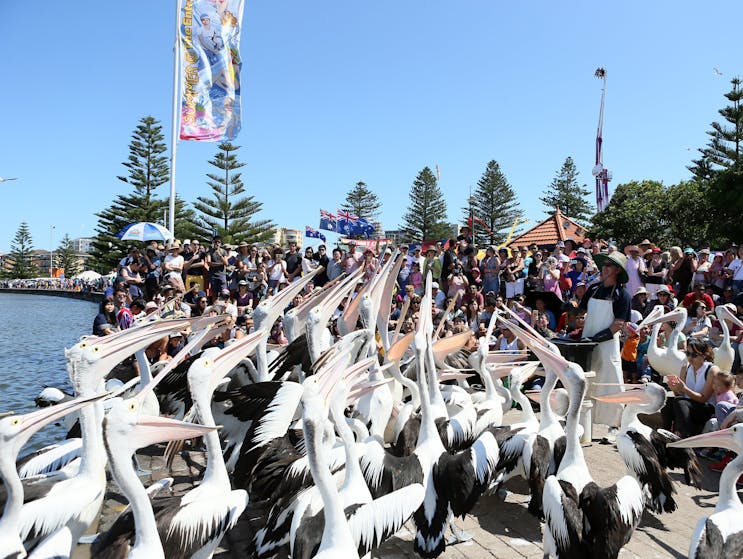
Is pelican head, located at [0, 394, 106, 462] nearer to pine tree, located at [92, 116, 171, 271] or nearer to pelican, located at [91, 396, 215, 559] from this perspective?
pelican, located at [91, 396, 215, 559]

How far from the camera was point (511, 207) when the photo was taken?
46.5 metres

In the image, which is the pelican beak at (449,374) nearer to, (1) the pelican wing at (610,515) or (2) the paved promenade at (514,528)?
(2) the paved promenade at (514,528)

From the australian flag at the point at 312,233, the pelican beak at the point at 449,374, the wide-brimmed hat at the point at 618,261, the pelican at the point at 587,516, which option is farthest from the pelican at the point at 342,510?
the australian flag at the point at 312,233

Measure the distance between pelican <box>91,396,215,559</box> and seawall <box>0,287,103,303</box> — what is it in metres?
33.5

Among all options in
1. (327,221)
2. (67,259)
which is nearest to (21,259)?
(67,259)

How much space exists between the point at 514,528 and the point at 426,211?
138 feet

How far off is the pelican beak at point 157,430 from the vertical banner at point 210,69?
15173 millimetres

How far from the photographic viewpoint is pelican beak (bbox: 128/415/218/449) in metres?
2.84

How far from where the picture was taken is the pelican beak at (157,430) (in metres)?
2.84

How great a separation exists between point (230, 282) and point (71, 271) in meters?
77.7

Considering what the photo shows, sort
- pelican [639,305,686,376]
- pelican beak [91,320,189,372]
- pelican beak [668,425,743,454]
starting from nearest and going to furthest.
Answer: pelican beak [668,425,743,454], pelican beak [91,320,189,372], pelican [639,305,686,376]

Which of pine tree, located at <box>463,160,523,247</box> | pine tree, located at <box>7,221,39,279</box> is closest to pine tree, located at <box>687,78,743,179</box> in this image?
pine tree, located at <box>463,160,523,247</box>

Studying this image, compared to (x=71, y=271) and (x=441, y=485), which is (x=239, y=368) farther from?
(x=71, y=271)

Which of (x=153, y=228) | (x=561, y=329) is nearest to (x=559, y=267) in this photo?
(x=561, y=329)
